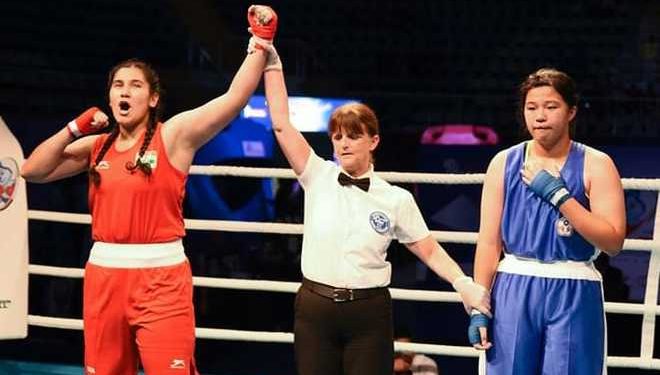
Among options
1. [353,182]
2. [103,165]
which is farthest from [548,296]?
[103,165]

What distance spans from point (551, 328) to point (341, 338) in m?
0.53

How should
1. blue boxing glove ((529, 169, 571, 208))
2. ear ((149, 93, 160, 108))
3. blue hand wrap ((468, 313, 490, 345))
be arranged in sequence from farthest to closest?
ear ((149, 93, 160, 108))
blue hand wrap ((468, 313, 490, 345))
blue boxing glove ((529, 169, 571, 208))

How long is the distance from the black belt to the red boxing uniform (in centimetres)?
32

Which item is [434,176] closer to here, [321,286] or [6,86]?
[321,286]

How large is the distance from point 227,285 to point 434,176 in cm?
87

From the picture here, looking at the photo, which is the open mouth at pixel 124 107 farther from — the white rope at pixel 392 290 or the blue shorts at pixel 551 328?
the white rope at pixel 392 290

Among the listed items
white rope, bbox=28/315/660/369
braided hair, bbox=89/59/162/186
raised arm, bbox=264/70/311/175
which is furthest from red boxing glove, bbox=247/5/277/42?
white rope, bbox=28/315/660/369

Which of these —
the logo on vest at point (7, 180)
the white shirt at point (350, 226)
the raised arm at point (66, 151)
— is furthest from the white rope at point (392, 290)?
the raised arm at point (66, 151)

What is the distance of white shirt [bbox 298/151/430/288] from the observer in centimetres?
241

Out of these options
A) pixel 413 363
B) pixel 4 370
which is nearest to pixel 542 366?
pixel 413 363

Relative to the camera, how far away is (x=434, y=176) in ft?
11.1

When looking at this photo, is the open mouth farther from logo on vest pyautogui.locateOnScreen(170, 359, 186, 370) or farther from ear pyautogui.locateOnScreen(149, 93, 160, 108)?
logo on vest pyautogui.locateOnScreen(170, 359, 186, 370)

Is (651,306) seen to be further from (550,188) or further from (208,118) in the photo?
(208,118)

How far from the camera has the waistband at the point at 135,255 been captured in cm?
238
